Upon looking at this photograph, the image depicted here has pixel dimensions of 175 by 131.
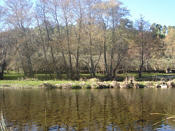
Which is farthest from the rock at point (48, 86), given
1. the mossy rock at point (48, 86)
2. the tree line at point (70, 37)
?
the tree line at point (70, 37)

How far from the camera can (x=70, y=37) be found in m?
36.5

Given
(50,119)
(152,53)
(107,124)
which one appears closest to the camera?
(107,124)

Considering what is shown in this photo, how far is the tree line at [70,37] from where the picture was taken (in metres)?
35.5

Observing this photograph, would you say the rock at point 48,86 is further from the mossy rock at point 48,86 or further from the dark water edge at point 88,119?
the dark water edge at point 88,119

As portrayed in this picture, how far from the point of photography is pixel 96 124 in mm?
9680

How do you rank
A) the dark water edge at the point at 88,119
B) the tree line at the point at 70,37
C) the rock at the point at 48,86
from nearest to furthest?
1. the dark water edge at the point at 88,119
2. the rock at the point at 48,86
3. the tree line at the point at 70,37

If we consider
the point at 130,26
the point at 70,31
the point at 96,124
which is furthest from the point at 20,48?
the point at 96,124

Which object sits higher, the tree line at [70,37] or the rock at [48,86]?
the tree line at [70,37]

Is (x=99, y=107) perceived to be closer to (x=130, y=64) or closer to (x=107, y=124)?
(x=107, y=124)

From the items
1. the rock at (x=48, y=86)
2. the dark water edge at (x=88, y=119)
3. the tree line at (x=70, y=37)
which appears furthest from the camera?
the tree line at (x=70, y=37)

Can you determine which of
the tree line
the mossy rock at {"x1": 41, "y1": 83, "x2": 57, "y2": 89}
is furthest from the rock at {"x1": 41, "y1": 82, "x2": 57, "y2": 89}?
the tree line

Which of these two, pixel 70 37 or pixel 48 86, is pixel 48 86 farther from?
pixel 70 37

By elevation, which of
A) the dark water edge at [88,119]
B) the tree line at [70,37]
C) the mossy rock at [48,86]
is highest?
the tree line at [70,37]

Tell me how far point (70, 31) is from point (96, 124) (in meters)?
28.9
